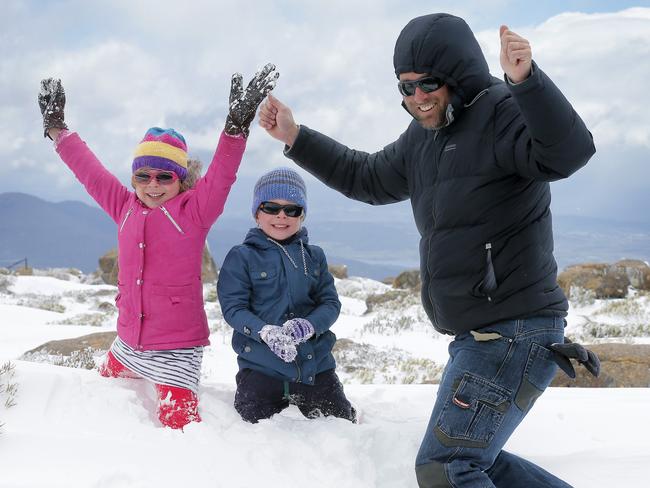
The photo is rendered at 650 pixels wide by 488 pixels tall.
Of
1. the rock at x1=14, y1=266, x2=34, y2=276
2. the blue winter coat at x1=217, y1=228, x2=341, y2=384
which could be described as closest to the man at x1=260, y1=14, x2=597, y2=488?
the blue winter coat at x1=217, y1=228, x2=341, y2=384

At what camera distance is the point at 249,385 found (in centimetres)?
386

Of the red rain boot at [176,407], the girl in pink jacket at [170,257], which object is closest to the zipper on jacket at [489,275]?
the girl in pink jacket at [170,257]

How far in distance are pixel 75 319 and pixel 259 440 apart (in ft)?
30.5

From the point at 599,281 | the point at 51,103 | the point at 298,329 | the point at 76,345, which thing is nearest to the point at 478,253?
the point at 298,329

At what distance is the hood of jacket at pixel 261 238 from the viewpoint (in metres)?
4.00

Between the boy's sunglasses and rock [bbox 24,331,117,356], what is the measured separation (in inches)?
153

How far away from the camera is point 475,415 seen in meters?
2.73

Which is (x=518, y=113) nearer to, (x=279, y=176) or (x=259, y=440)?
(x=279, y=176)

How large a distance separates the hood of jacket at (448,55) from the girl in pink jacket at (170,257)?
1.08 meters

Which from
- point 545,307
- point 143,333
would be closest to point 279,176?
point 143,333

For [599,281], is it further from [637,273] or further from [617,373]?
[617,373]

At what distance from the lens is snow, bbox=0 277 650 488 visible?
3010 millimetres

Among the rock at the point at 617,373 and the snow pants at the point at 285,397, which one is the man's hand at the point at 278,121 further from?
the rock at the point at 617,373

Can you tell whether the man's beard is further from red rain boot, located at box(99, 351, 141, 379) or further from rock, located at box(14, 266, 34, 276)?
rock, located at box(14, 266, 34, 276)
